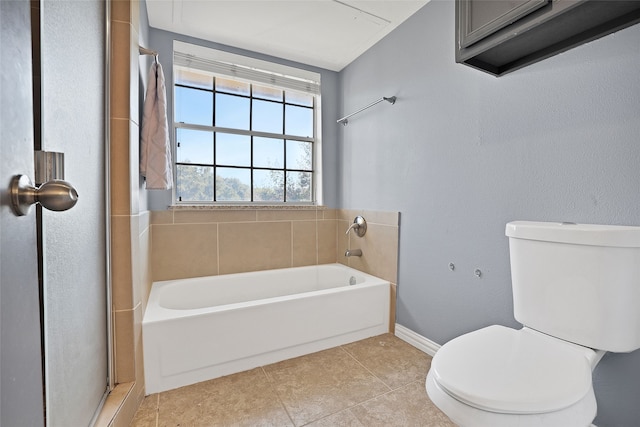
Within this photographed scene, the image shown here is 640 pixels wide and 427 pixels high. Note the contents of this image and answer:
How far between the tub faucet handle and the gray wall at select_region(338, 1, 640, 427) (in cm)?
11

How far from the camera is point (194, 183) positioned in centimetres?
244

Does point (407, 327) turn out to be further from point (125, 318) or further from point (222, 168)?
point (222, 168)

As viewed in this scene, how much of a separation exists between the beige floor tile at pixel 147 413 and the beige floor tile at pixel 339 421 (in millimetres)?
712

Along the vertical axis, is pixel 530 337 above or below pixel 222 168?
below

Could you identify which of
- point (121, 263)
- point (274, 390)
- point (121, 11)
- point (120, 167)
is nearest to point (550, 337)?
point (274, 390)

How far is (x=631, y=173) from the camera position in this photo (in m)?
1.08

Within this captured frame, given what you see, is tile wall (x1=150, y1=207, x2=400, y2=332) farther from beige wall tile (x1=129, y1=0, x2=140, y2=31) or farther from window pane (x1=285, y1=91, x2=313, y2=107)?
beige wall tile (x1=129, y1=0, x2=140, y2=31)

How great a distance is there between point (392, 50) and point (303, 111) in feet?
3.26

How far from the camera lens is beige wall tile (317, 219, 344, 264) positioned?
9.27ft

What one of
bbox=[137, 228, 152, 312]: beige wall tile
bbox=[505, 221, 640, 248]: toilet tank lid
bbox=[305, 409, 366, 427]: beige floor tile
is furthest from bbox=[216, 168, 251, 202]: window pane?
bbox=[505, 221, 640, 248]: toilet tank lid

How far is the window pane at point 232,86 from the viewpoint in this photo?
8.23 feet

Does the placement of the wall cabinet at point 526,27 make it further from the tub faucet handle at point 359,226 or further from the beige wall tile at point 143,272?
the beige wall tile at point 143,272

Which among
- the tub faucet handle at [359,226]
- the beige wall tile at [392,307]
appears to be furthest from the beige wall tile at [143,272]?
the beige wall tile at [392,307]

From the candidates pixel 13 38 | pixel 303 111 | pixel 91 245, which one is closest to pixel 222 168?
pixel 303 111
